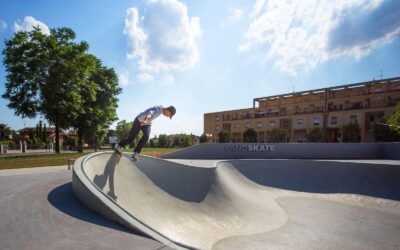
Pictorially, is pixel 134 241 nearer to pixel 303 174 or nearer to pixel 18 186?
pixel 18 186

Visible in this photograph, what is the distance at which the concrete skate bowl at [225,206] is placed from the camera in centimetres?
536

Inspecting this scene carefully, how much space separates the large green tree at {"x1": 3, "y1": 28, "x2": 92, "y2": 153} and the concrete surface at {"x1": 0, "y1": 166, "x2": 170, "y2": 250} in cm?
2164

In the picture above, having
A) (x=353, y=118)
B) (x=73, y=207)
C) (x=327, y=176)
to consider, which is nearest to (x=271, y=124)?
(x=353, y=118)

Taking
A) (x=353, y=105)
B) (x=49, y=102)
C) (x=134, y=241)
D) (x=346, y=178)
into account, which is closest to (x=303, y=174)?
(x=346, y=178)

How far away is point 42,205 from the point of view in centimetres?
490

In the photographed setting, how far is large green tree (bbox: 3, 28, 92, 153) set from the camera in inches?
922

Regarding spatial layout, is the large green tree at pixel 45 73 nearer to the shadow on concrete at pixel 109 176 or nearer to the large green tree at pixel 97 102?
the large green tree at pixel 97 102

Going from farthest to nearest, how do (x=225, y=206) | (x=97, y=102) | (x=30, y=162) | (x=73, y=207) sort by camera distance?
1. (x=97, y=102)
2. (x=30, y=162)
3. (x=225, y=206)
4. (x=73, y=207)

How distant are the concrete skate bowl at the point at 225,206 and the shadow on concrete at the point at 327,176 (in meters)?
0.07

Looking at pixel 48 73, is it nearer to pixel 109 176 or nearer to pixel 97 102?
pixel 97 102

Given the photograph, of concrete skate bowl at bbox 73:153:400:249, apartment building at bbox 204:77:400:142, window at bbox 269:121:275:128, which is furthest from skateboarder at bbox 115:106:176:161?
window at bbox 269:121:275:128

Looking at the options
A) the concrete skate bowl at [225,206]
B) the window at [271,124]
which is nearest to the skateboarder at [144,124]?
the concrete skate bowl at [225,206]

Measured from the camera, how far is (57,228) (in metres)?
3.80

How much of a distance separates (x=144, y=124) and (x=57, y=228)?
4119 millimetres
